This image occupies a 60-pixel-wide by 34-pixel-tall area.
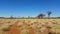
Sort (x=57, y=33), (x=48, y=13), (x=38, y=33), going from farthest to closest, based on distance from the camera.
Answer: (x=48, y=13), (x=38, y=33), (x=57, y=33)

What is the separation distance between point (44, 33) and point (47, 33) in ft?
0.85

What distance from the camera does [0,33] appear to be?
36.4ft

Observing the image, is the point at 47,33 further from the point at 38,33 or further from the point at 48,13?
the point at 48,13

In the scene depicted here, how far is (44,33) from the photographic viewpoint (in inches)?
478

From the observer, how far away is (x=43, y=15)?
10531 centimetres

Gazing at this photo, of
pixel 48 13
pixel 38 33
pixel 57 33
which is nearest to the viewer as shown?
pixel 57 33

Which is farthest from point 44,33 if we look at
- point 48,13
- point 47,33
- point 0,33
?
point 48,13

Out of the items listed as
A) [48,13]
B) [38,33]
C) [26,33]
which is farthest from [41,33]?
[48,13]

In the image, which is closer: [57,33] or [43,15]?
[57,33]

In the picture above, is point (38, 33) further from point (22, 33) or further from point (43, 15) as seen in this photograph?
point (43, 15)

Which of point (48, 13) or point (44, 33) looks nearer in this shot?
point (44, 33)

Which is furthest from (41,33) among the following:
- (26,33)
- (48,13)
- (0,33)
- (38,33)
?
(48,13)

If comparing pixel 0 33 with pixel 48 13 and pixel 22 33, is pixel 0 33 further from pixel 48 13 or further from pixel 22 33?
pixel 48 13

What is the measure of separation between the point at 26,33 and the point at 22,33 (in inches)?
13.3
